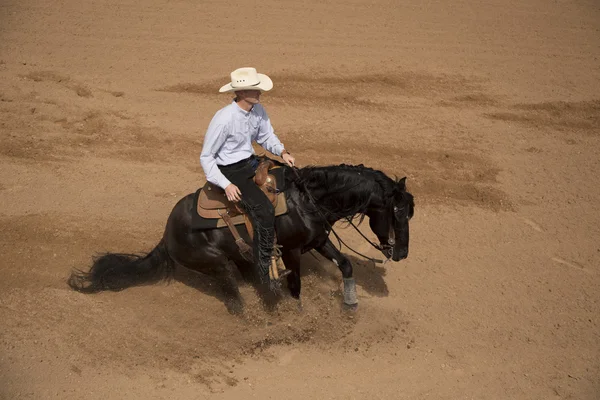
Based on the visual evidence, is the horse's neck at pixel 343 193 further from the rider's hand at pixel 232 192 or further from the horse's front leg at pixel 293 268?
the rider's hand at pixel 232 192

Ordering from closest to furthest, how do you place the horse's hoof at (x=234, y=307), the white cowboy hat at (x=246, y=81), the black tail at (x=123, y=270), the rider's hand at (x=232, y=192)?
the white cowboy hat at (x=246, y=81)
the rider's hand at (x=232, y=192)
the horse's hoof at (x=234, y=307)
the black tail at (x=123, y=270)

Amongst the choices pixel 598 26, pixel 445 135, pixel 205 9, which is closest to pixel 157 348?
pixel 445 135

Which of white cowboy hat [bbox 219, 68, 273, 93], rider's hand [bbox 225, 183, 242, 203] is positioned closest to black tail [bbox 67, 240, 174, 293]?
rider's hand [bbox 225, 183, 242, 203]

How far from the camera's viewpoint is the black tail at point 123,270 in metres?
7.96

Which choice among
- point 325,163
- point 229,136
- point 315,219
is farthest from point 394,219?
point 325,163

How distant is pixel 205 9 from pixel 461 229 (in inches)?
408

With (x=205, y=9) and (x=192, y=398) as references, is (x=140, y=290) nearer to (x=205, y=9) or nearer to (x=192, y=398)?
(x=192, y=398)

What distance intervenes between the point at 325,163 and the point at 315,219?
421 centimetres

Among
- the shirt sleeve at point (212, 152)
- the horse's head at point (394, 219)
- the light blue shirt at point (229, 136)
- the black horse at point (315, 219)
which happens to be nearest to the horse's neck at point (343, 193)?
the black horse at point (315, 219)

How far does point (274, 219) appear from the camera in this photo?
695 centimetres

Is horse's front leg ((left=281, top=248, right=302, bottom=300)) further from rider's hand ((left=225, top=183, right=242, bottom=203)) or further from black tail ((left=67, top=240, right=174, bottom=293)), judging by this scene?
black tail ((left=67, top=240, right=174, bottom=293))

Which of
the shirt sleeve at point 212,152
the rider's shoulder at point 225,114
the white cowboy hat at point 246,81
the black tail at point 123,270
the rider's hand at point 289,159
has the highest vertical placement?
the white cowboy hat at point 246,81

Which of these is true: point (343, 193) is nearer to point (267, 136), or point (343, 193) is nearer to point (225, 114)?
point (267, 136)

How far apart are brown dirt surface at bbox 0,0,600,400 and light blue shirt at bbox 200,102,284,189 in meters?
2.19
